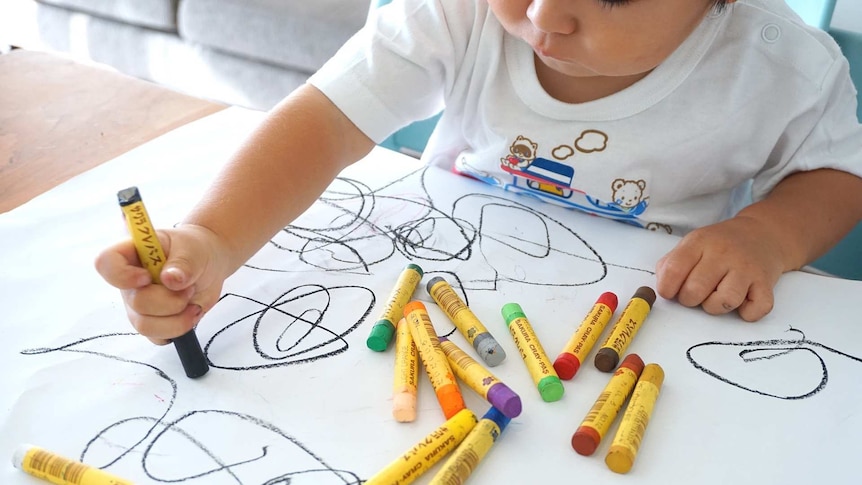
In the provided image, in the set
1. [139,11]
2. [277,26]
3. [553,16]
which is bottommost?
[139,11]

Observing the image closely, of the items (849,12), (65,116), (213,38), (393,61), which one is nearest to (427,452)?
(393,61)

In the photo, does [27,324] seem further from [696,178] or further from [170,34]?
[170,34]

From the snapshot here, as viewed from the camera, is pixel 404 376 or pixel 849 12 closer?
pixel 404 376

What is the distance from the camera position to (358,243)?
0.56m

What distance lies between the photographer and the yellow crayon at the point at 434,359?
0.41 meters

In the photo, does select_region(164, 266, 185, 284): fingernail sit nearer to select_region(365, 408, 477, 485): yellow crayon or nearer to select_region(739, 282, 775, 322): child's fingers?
select_region(365, 408, 477, 485): yellow crayon

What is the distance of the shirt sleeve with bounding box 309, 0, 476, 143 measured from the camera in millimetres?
581

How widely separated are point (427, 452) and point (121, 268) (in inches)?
7.6

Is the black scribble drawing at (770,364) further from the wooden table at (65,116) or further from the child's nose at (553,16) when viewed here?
the wooden table at (65,116)

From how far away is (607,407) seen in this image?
40 cm

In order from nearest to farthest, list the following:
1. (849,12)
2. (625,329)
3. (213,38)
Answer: (625,329)
(849,12)
(213,38)

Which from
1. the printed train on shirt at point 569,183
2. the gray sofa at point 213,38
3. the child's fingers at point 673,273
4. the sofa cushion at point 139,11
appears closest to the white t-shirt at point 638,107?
the printed train on shirt at point 569,183

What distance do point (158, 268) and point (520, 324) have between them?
0.21 meters

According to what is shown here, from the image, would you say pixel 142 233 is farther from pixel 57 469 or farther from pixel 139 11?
pixel 139 11
